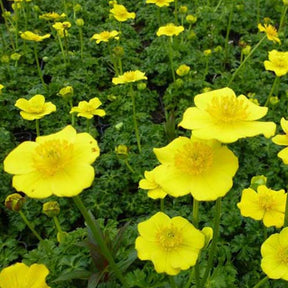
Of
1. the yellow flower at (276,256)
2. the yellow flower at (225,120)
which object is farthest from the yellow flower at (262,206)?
the yellow flower at (225,120)

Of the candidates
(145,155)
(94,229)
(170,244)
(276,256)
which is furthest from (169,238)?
(145,155)

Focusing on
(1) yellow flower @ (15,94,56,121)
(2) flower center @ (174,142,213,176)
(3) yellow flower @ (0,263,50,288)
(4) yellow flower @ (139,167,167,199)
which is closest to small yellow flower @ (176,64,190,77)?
(1) yellow flower @ (15,94,56,121)

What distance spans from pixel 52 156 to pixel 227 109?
482 mm

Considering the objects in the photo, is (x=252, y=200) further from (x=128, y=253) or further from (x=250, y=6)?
(x=250, y=6)

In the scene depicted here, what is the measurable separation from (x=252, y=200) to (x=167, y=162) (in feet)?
1.96

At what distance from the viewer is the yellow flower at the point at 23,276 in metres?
1.18

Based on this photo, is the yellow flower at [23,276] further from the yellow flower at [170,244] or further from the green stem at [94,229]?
the yellow flower at [170,244]

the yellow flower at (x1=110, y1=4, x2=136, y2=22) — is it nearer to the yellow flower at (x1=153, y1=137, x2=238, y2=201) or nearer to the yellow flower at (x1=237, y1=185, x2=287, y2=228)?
the yellow flower at (x1=237, y1=185, x2=287, y2=228)

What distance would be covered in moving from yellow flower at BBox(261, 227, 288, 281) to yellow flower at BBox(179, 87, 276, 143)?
0.44 m

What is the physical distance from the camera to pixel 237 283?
5.78 ft

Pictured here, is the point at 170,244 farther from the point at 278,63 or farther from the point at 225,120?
the point at 278,63

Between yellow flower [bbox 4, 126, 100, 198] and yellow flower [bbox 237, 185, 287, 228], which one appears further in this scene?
yellow flower [bbox 237, 185, 287, 228]

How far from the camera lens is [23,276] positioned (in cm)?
120

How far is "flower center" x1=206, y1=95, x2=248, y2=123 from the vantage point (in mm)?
1023
